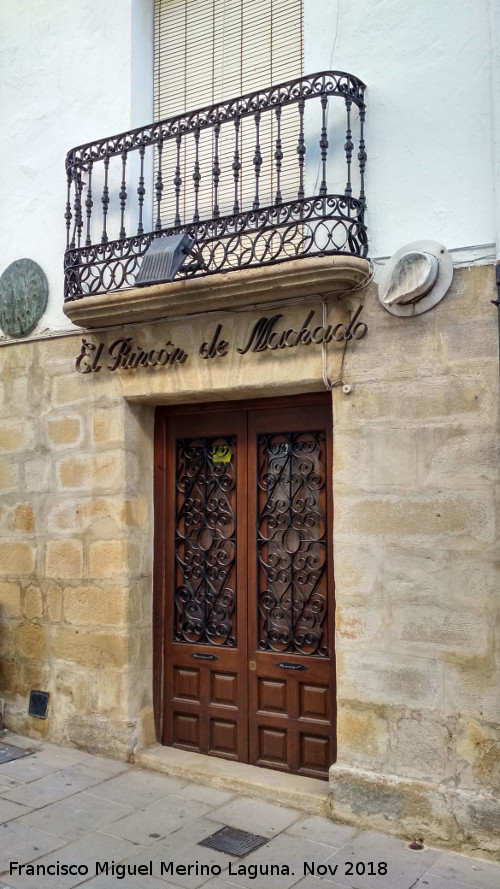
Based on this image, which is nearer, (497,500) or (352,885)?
(352,885)

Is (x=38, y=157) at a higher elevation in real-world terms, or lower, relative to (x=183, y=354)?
higher

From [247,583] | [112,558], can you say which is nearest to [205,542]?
[247,583]

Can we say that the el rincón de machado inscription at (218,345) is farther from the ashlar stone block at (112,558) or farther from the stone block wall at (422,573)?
the ashlar stone block at (112,558)

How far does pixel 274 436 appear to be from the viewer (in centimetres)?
487

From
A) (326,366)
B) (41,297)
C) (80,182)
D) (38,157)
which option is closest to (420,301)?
(326,366)

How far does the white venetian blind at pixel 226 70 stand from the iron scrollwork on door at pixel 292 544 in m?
1.64

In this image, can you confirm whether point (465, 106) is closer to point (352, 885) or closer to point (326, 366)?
point (326, 366)

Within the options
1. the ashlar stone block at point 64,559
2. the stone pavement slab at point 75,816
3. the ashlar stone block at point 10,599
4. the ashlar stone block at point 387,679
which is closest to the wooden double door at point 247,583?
the ashlar stone block at point 387,679

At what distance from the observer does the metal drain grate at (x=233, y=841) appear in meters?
3.84

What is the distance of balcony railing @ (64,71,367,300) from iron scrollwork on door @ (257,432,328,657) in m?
1.22

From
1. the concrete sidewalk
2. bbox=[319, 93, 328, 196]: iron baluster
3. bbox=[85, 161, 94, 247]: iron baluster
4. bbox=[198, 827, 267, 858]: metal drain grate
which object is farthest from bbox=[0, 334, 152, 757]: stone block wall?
bbox=[319, 93, 328, 196]: iron baluster

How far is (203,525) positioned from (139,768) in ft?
5.34

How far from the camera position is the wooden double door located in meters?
4.64

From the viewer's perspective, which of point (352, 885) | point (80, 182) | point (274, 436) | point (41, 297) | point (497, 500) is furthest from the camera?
point (41, 297)
